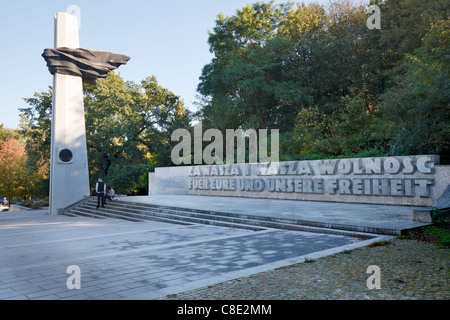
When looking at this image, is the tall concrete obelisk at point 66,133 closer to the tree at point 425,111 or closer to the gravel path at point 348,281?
the tree at point 425,111

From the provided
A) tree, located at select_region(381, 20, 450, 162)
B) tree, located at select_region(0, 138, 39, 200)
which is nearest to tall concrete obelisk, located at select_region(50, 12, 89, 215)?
tree, located at select_region(381, 20, 450, 162)

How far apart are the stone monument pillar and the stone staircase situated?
3.92ft

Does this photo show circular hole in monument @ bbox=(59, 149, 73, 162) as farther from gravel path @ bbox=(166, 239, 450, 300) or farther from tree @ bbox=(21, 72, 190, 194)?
gravel path @ bbox=(166, 239, 450, 300)

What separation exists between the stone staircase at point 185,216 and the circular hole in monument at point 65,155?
8.73ft

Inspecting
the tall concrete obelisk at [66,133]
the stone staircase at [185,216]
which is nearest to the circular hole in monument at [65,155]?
the tall concrete obelisk at [66,133]

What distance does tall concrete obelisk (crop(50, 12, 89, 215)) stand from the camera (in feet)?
67.4

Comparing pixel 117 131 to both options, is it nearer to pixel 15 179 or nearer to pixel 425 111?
pixel 15 179

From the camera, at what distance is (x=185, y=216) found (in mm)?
14266

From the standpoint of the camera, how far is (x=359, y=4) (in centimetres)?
3184

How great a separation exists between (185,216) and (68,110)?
11404mm

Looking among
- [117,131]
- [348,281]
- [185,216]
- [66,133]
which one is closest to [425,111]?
[185,216]

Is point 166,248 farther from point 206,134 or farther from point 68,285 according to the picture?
point 206,134

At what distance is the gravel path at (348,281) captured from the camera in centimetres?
458

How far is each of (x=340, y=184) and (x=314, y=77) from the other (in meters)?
15.0
